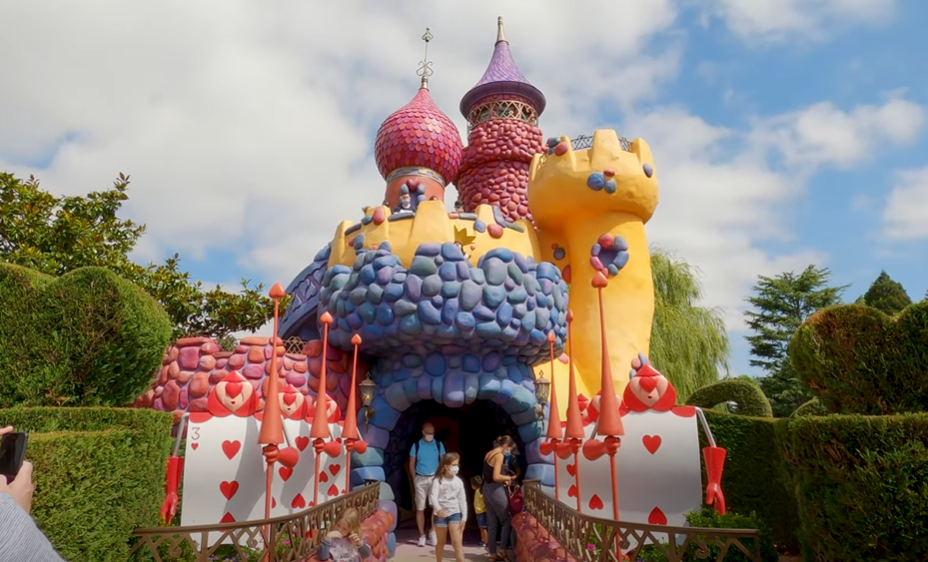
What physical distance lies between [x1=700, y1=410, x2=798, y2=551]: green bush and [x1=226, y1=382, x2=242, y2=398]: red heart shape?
578cm

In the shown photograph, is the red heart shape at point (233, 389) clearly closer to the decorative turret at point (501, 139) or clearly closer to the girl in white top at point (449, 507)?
the girl in white top at point (449, 507)

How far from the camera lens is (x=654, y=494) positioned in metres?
6.40

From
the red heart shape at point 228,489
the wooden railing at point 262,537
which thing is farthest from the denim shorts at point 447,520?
the red heart shape at point 228,489

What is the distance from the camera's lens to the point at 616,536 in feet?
12.9

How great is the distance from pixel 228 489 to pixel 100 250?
8012 mm

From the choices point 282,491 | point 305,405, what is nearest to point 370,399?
point 305,405

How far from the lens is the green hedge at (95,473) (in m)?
3.16

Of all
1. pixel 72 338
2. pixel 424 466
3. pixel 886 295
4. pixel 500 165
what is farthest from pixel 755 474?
pixel 886 295

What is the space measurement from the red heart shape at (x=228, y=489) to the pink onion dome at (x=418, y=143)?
24.1 ft

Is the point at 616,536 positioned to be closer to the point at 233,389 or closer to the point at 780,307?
the point at 233,389

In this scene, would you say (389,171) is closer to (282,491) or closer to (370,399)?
(370,399)

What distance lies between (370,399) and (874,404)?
562cm

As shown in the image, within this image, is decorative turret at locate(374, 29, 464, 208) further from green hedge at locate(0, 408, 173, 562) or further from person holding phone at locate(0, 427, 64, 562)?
person holding phone at locate(0, 427, 64, 562)

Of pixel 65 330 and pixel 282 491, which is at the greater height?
pixel 65 330
